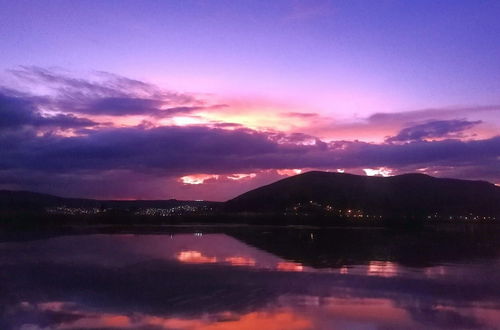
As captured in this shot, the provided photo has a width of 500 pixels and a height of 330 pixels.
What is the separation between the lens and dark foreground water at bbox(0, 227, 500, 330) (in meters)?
16.9

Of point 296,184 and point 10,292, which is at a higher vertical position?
point 296,184

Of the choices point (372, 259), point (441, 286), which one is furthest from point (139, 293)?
point (372, 259)

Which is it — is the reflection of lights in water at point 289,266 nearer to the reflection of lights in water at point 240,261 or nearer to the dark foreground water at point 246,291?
the dark foreground water at point 246,291

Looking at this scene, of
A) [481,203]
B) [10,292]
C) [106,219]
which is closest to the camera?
[10,292]

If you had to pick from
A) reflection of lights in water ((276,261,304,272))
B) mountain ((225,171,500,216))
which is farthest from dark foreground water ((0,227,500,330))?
mountain ((225,171,500,216))

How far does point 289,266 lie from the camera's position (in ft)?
101

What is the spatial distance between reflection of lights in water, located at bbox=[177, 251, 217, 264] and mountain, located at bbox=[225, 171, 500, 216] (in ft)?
414

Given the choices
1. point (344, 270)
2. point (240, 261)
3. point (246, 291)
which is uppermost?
point (240, 261)

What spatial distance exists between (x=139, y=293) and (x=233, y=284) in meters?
4.13

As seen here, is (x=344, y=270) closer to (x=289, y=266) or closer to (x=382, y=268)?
(x=382, y=268)

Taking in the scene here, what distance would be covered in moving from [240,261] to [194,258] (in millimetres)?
3425

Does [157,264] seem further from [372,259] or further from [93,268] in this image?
[372,259]

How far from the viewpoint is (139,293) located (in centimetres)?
2162

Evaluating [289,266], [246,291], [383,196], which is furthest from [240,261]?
[383,196]
